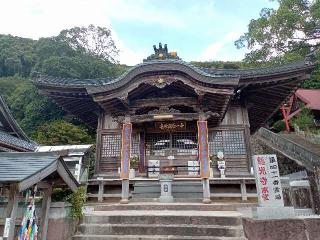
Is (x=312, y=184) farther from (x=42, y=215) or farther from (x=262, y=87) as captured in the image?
(x=42, y=215)

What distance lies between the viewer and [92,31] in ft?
157

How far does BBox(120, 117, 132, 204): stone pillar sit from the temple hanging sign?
187 centimetres

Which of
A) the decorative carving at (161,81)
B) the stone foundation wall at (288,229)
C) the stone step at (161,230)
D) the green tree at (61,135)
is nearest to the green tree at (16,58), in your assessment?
the green tree at (61,135)

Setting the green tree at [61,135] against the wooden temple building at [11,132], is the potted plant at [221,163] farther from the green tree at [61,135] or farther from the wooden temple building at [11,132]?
the green tree at [61,135]

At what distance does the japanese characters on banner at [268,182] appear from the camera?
17.9ft

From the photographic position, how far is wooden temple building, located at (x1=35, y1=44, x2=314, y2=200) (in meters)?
9.74

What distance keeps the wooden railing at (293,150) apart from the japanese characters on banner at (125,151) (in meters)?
8.74

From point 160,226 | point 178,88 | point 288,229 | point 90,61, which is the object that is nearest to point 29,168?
point 160,226

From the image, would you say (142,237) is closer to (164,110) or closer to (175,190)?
(175,190)

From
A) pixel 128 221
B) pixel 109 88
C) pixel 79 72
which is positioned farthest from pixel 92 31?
pixel 128 221

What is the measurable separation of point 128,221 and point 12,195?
3.03m

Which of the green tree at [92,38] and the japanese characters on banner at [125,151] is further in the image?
the green tree at [92,38]

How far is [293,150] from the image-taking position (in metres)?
15.6

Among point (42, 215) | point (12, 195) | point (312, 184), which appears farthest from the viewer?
point (312, 184)
